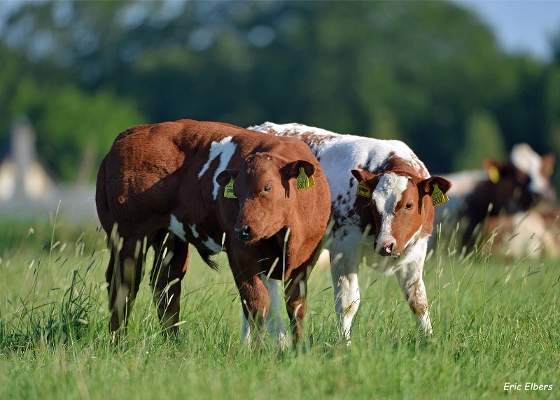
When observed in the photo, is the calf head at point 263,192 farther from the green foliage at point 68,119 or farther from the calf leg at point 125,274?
the green foliage at point 68,119

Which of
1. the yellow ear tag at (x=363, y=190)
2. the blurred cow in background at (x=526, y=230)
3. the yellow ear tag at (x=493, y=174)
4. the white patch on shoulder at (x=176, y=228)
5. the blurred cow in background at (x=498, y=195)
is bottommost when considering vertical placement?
the blurred cow in background at (x=526, y=230)

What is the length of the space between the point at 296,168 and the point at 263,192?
344 mm

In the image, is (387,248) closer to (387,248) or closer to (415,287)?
(387,248)

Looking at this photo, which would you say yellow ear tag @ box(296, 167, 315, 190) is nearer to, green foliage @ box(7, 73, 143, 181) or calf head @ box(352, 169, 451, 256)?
calf head @ box(352, 169, 451, 256)

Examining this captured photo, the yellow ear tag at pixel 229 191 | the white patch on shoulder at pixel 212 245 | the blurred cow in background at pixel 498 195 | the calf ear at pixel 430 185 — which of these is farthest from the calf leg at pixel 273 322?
the blurred cow in background at pixel 498 195

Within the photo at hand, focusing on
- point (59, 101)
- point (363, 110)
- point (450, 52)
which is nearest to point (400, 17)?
point (450, 52)

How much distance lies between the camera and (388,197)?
7062 millimetres

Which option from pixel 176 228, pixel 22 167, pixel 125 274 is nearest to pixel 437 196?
pixel 176 228

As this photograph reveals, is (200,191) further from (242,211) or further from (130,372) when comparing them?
(130,372)

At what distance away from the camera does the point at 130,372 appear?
5770mm

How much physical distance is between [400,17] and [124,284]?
278 feet

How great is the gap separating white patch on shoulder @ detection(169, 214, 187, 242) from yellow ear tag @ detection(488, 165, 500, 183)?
32.3ft

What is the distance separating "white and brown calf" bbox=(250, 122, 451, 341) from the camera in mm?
7055

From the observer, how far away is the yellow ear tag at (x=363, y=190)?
7.22 meters
